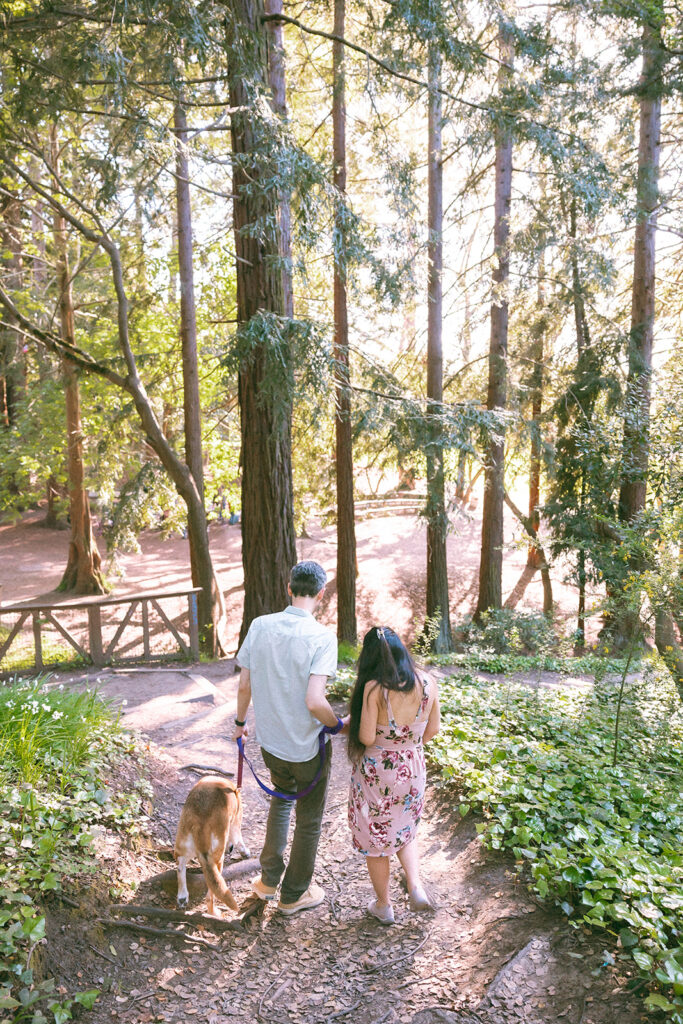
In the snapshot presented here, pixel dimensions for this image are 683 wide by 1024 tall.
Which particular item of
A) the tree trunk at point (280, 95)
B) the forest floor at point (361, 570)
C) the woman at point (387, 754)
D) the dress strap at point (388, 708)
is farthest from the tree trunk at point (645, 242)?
the dress strap at point (388, 708)

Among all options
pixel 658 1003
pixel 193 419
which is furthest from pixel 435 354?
pixel 658 1003

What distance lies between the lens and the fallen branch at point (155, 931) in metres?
3.35

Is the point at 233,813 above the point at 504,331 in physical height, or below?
below

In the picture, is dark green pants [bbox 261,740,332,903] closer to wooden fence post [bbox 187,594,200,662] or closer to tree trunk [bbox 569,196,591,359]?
wooden fence post [bbox 187,594,200,662]

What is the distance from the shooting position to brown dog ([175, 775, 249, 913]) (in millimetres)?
3576

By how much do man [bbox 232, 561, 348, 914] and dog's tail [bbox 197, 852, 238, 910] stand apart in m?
0.28

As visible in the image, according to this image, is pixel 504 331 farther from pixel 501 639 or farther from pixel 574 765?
pixel 574 765

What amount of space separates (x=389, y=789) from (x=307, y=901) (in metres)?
0.91

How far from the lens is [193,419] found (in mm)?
12414

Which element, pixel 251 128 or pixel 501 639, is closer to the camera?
pixel 251 128

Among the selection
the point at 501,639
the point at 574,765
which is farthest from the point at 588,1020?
the point at 501,639

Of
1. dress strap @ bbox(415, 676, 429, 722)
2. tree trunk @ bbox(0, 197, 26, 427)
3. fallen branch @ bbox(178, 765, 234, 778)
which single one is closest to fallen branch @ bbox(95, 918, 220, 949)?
dress strap @ bbox(415, 676, 429, 722)

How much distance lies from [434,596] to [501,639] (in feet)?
5.03

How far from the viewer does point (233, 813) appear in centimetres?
386
